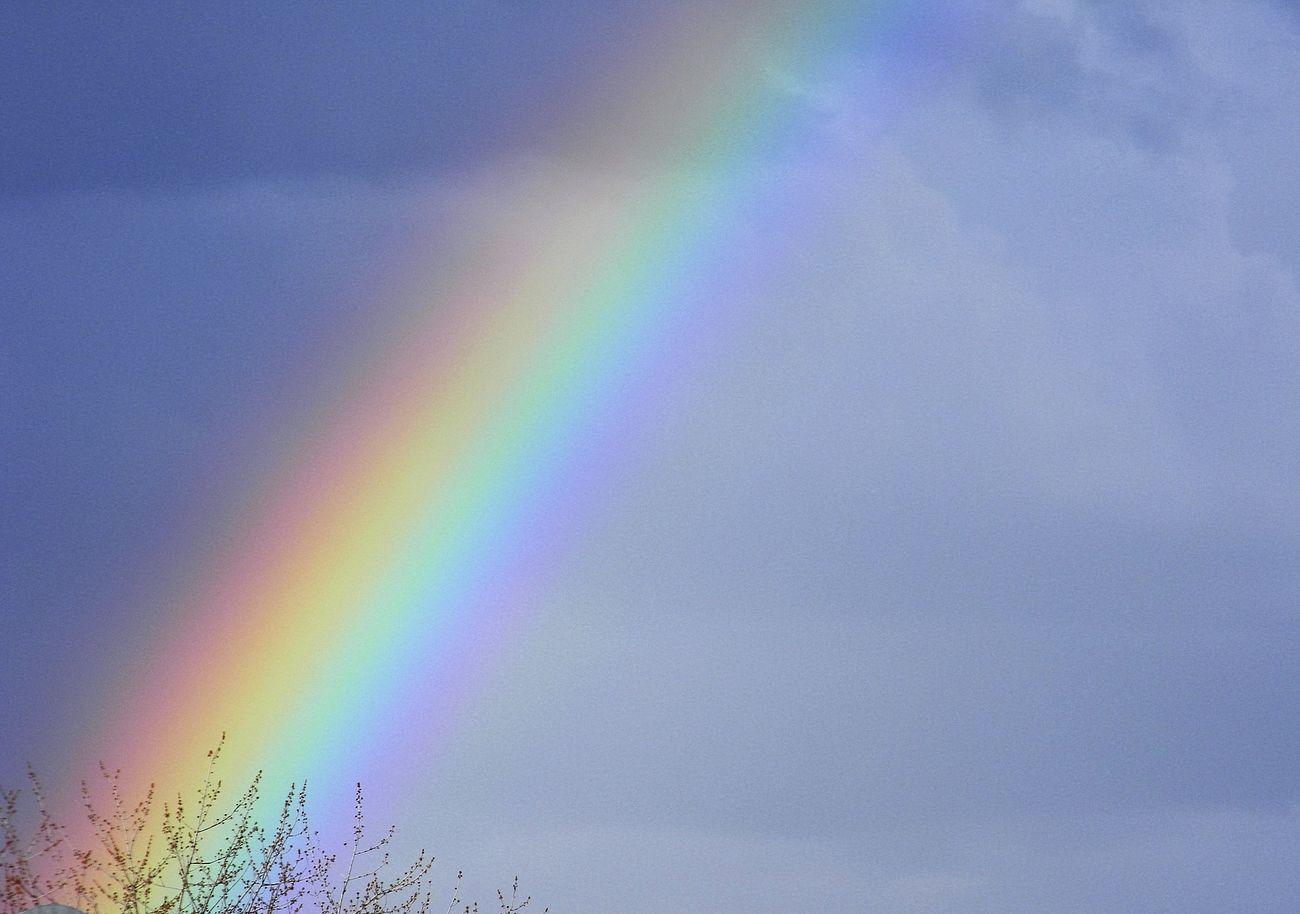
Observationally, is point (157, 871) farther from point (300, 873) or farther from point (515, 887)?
point (515, 887)

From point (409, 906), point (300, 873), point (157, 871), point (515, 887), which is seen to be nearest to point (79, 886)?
point (157, 871)

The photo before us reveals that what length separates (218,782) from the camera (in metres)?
17.9

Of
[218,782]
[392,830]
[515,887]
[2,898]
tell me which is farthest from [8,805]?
[515,887]

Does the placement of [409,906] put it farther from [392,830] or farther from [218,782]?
[218,782]

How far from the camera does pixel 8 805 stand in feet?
56.4

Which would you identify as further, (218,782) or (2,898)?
(218,782)

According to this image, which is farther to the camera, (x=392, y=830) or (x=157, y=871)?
(x=392, y=830)

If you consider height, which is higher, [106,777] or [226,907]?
[106,777]

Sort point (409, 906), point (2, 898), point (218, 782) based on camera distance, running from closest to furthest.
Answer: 1. point (2, 898)
2. point (218, 782)
3. point (409, 906)

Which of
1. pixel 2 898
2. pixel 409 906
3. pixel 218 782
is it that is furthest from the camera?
pixel 409 906

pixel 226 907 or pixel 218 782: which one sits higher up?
pixel 218 782

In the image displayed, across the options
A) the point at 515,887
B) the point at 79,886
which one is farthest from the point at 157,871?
the point at 515,887

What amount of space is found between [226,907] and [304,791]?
161 centimetres

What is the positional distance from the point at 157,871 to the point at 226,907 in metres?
0.91
